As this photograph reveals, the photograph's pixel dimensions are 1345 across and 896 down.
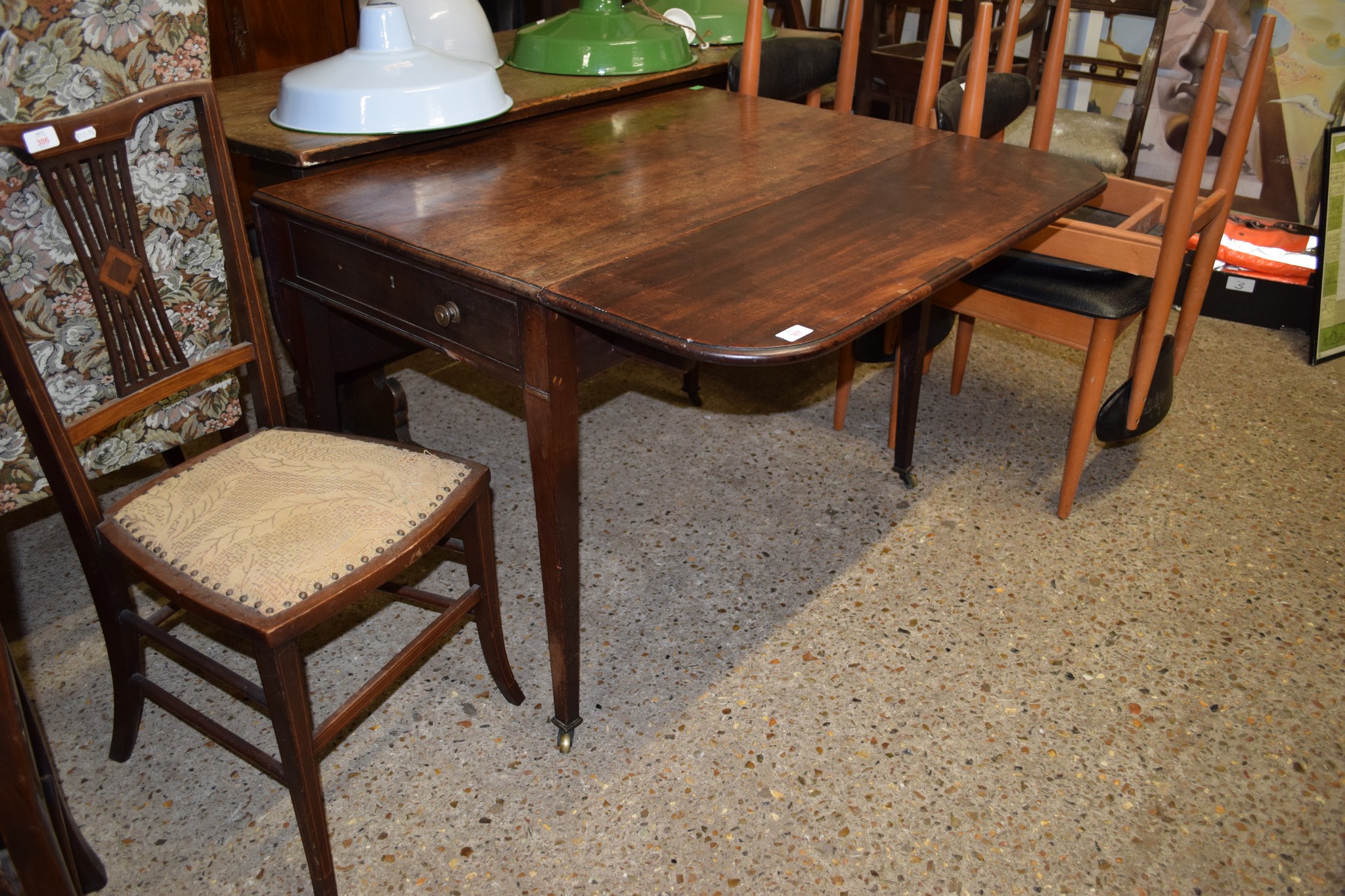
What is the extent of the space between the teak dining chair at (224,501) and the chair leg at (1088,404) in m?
1.30

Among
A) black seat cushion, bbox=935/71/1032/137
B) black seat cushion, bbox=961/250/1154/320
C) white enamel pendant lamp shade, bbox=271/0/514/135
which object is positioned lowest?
black seat cushion, bbox=961/250/1154/320

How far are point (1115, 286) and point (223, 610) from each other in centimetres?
174

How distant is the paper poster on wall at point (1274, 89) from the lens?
3.37 m

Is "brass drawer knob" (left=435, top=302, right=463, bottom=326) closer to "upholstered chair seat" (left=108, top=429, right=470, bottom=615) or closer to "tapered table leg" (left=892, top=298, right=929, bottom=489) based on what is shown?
"upholstered chair seat" (left=108, top=429, right=470, bottom=615)

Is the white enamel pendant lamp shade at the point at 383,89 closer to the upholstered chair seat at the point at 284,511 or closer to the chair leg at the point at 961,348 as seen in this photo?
the upholstered chair seat at the point at 284,511

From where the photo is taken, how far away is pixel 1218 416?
102 inches

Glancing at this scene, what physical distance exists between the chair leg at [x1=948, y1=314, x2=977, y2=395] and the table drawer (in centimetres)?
154

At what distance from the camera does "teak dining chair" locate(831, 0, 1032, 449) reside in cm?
196

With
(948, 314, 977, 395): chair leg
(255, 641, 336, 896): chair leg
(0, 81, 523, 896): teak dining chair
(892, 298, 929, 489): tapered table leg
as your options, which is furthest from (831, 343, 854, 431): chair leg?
(255, 641, 336, 896): chair leg

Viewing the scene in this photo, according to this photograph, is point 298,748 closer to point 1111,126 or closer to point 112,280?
point 112,280

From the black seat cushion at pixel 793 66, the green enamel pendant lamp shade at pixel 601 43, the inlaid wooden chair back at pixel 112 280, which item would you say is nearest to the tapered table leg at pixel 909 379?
the black seat cushion at pixel 793 66

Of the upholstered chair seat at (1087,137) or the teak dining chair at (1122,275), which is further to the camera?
the upholstered chair seat at (1087,137)

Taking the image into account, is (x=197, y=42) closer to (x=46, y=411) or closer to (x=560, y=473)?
(x=46, y=411)

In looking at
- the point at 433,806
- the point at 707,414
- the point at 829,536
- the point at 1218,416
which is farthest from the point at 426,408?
the point at 1218,416
